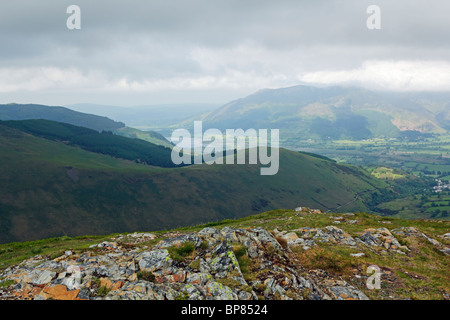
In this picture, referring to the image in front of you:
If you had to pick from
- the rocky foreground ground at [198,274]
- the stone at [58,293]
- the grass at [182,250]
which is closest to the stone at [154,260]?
the rocky foreground ground at [198,274]

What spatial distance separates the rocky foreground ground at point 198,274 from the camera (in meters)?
18.9

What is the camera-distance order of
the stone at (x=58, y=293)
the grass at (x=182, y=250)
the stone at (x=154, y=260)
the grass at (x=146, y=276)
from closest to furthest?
the stone at (x=58, y=293)
the grass at (x=146, y=276)
the stone at (x=154, y=260)
the grass at (x=182, y=250)

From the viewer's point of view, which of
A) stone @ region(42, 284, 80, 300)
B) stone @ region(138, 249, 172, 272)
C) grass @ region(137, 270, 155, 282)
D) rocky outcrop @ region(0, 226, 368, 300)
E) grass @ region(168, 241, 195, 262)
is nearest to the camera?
stone @ region(42, 284, 80, 300)

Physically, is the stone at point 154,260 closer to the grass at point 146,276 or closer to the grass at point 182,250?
the grass at point 182,250

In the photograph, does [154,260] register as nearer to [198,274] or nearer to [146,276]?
[146,276]

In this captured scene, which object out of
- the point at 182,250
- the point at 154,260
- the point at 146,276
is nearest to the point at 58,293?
the point at 146,276

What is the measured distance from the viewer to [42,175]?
608 feet

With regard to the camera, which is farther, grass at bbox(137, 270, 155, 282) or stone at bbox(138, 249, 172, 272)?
stone at bbox(138, 249, 172, 272)

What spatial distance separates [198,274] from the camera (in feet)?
68.7

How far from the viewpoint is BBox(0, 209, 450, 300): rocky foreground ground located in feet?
62.0

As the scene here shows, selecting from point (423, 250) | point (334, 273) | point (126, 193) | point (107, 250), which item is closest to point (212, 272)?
point (334, 273)

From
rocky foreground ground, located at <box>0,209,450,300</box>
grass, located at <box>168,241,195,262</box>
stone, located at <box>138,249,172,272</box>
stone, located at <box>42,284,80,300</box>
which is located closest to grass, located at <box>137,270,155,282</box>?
rocky foreground ground, located at <box>0,209,450,300</box>

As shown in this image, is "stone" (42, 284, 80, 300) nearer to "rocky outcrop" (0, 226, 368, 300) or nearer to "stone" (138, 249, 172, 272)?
"rocky outcrop" (0, 226, 368, 300)
